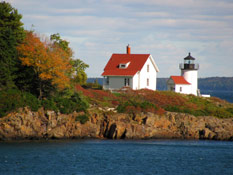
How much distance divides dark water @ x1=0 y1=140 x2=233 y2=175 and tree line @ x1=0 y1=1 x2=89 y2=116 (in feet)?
23.3

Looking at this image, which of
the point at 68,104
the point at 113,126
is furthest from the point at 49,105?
the point at 113,126

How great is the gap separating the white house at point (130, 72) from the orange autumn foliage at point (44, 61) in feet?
54.4

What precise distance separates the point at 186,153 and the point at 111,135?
9.41m

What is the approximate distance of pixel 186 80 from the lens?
71.4m

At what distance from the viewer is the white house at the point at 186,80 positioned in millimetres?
69875

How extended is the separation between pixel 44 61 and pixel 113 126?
414 inches

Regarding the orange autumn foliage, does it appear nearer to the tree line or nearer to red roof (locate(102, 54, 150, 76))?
the tree line

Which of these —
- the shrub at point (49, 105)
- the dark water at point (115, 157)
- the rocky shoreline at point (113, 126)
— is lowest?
the dark water at point (115, 157)

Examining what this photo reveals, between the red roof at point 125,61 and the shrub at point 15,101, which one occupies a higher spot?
the red roof at point 125,61

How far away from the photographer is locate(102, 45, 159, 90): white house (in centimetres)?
6569

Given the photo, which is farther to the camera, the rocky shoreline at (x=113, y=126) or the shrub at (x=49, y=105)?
the shrub at (x=49, y=105)

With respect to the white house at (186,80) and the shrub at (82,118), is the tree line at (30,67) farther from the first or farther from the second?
the white house at (186,80)

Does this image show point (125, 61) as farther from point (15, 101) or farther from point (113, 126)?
point (15, 101)

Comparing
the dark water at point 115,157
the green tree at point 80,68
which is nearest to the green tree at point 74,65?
the green tree at point 80,68
